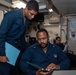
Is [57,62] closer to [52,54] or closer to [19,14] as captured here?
[52,54]

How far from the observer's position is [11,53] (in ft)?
7.01

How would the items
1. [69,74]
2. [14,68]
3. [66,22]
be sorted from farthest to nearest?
[66,22], [14,68], [69,74]

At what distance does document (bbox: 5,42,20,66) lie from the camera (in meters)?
2.09

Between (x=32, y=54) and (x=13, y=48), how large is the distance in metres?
0.24

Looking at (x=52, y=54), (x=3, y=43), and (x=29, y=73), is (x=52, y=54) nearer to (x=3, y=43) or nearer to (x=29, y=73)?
(x=29, y=73)

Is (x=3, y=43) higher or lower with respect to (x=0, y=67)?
higher

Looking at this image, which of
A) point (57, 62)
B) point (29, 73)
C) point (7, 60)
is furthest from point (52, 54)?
point (7, 60)

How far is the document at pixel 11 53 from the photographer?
82.4 inches

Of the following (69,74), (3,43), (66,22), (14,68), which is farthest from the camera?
(66,22)

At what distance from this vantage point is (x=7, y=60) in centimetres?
208

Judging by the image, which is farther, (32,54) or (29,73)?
(32,54)

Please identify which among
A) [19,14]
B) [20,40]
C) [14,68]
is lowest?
[14,68]

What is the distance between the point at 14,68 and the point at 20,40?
36cm

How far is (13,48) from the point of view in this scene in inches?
84.4
